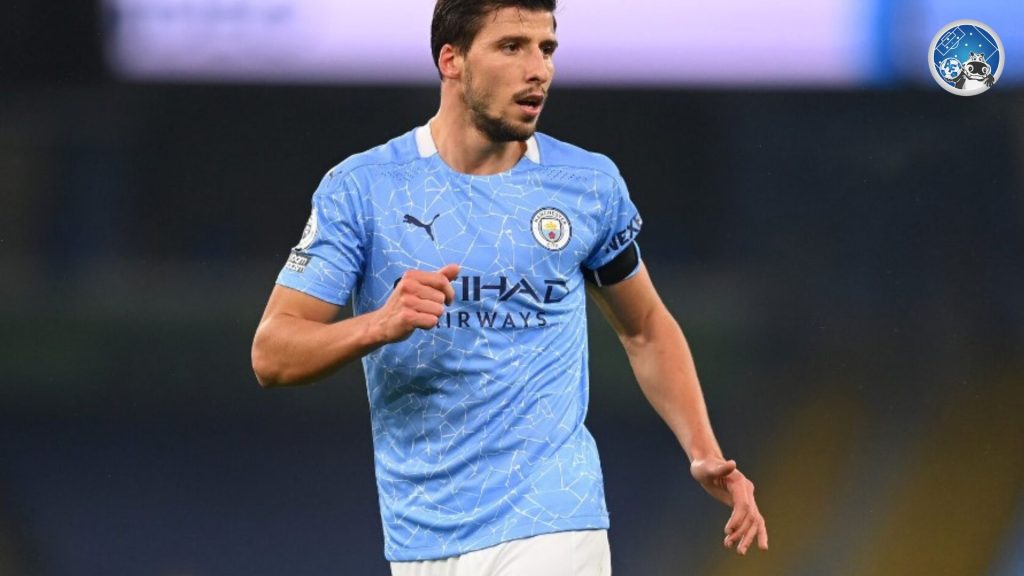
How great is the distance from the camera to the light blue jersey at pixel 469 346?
2984mm

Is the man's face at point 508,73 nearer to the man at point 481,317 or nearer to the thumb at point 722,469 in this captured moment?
the man at point 481,317

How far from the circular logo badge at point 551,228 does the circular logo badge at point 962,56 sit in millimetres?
2401

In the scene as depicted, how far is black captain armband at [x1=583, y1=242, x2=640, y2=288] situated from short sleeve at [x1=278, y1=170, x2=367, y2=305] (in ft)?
1.70

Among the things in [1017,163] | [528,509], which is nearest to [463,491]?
[528,509]

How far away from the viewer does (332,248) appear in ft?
9.89

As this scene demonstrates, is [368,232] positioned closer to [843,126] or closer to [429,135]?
[429,135]

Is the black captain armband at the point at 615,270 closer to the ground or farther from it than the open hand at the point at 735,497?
farther from it

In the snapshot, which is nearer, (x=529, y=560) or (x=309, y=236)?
(x=529, y=560)

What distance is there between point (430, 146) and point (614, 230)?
1.39 ft

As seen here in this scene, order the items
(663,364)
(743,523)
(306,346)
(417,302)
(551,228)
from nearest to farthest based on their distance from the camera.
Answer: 1. (417,302)
2. (306,346)
3. (743,523)
4. (551,228)
5. (663,364)

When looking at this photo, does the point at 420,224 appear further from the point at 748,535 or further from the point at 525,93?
the point at 748,535

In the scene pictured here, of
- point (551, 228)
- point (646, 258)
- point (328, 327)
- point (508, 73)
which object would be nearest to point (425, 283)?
point (328, 327)

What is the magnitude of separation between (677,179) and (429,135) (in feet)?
6.30

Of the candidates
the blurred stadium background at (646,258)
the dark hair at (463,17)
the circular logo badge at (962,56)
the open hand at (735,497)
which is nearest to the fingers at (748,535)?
the open hand at (735,497)
